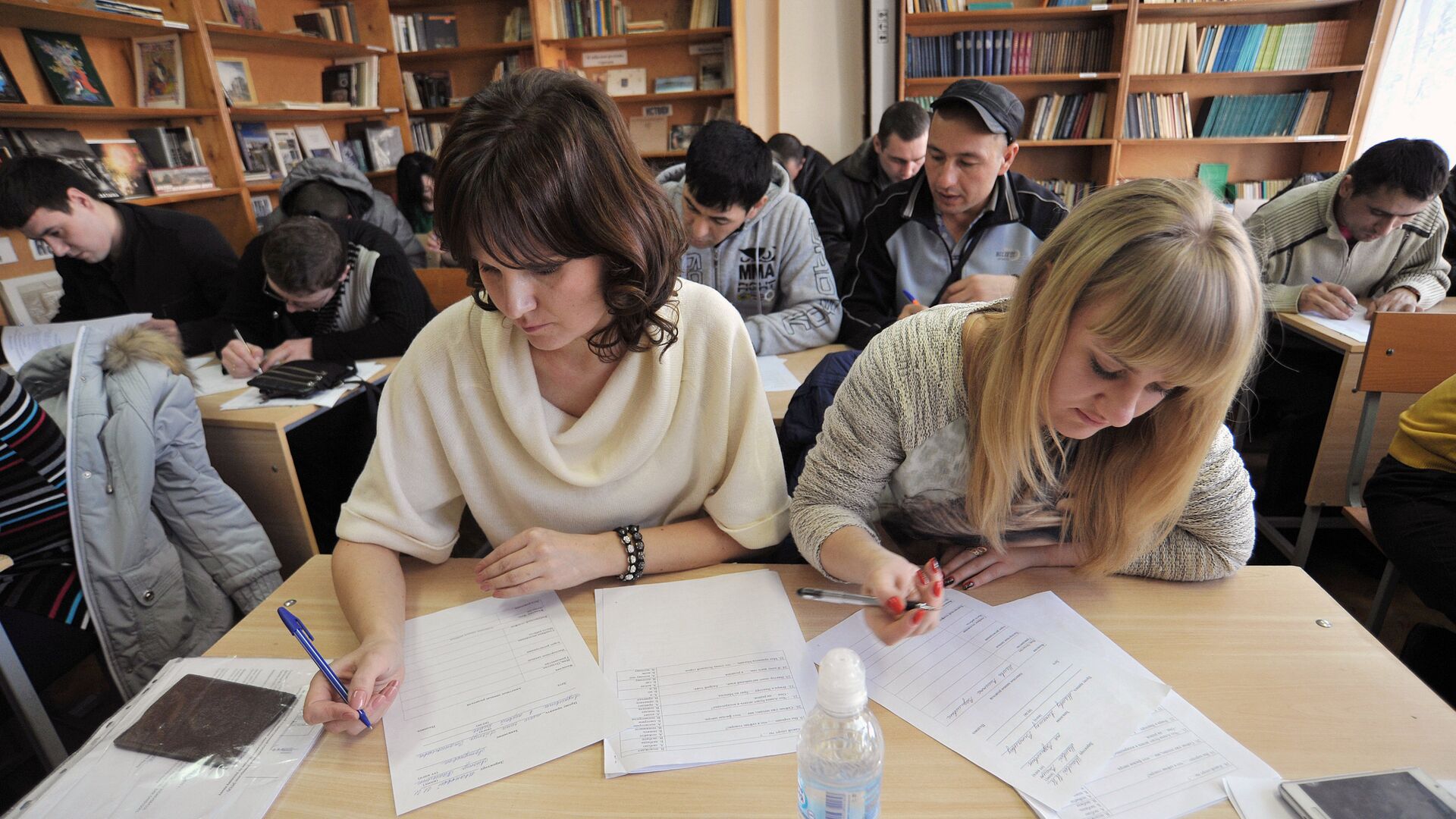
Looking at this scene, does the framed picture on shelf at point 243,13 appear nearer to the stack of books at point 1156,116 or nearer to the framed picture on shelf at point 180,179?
the framed picture on shelf at point 180,179

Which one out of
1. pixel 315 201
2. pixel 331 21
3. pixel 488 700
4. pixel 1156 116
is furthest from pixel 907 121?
pixel 331 21

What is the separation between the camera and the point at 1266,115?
4344 millimetres

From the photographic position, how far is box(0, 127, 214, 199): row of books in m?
2.76

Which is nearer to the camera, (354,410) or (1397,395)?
(1397,395)

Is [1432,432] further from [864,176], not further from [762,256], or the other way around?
[864,176]

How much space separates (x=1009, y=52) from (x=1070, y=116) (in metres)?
0.55

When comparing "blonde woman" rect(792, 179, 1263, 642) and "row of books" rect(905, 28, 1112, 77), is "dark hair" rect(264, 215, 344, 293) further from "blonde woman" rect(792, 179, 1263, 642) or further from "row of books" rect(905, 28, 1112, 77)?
"row of books" rect(905, 28, 1112, 77)

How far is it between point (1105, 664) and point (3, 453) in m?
1.90

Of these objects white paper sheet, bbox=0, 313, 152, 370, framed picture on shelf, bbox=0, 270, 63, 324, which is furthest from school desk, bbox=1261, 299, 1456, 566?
framed picture on shelf, bbox=0, 270, 63, 324

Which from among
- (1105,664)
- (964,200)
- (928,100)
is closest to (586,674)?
(1105,664)

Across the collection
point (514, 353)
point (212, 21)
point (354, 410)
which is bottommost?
point (354, 410)

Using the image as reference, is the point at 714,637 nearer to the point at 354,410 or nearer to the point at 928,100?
the point at 354,410

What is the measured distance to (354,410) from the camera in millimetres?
2465

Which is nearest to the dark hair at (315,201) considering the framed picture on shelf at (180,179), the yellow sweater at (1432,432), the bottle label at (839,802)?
the framed picture on shelf at (180,179)
